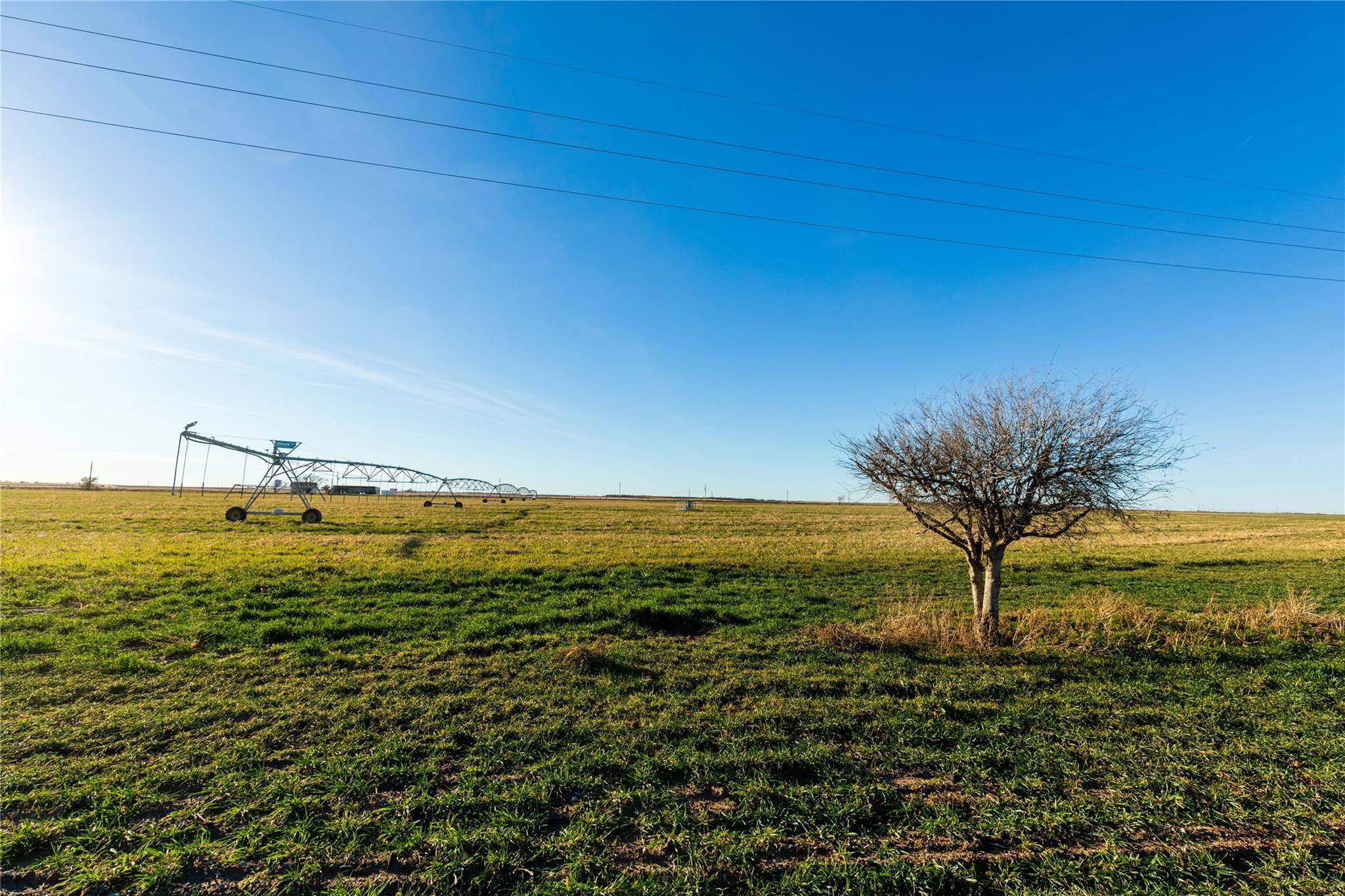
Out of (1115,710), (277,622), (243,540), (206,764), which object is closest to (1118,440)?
(1115,710)

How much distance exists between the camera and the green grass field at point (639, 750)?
3887 millimetres

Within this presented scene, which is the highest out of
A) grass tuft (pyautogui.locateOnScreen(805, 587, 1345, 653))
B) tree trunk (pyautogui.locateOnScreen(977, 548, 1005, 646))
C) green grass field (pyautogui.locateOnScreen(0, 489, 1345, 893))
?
tree trunk (pyautogui.locateOnScreen(977, 548, 1005, 646))

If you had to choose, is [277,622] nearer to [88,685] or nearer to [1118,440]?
[88,685]

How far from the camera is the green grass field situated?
3.89 m

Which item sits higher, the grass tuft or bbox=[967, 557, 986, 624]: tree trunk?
bbox=[967, 557, 986, 624]: tree trunk

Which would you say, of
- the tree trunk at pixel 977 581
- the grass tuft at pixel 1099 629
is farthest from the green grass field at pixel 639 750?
the tree trunk at pixel 977 581

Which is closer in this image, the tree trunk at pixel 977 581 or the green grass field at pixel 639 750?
the green grass field at pixel 639 750

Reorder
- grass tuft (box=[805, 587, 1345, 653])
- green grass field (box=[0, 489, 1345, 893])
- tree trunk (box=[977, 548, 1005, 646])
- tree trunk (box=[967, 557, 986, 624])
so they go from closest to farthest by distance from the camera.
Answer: green grass field (box=[0, 489, 1345, 893]) < grass tuft (box=[805, 587, 1345, 653]) < tree trunk (box=[977, 548, 1005, 646]) < tree trunk (box=[967, 557, 986, 624])

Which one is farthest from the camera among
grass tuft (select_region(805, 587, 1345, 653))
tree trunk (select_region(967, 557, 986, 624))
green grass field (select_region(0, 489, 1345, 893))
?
tree trunk (select_region(967, 557, 986, 624))

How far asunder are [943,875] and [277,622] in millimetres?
11728

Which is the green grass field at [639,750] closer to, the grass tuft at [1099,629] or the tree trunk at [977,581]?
the grass tuft at [1099,629]

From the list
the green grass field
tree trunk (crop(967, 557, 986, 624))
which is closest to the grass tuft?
the green grass field

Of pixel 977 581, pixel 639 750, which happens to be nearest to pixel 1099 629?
pixel 977 581

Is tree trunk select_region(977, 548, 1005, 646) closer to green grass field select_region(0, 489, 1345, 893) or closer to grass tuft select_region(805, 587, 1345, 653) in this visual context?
grass tuft select_region(805, 587, 1345, 653)
